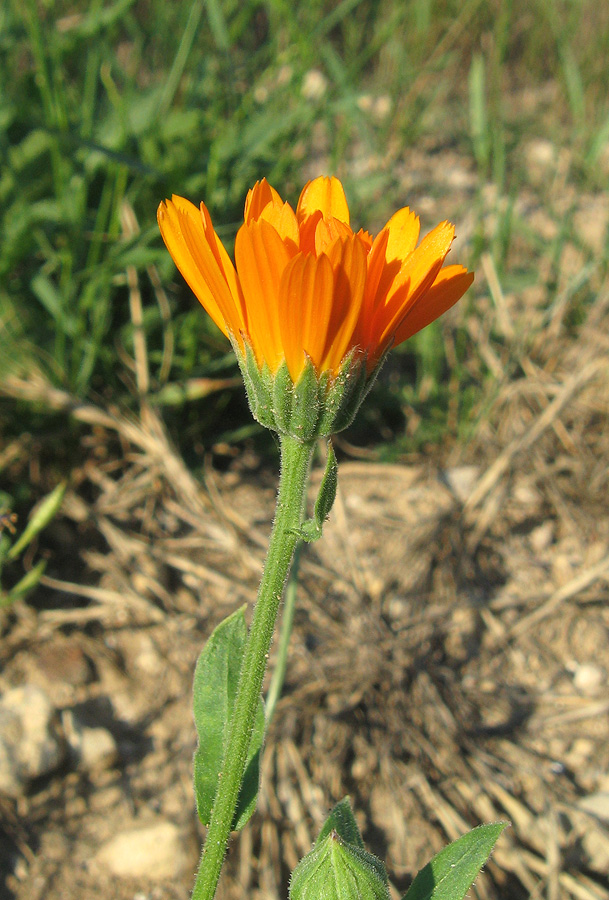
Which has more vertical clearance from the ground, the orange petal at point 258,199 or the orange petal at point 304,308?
the orange petal at point 258,199

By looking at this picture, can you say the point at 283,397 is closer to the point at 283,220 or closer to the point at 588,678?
the point at 283,220

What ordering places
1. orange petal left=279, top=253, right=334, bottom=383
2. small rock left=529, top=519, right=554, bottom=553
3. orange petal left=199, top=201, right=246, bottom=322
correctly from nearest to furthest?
orange petal left=279, top=253, right=334, bottom=383
orange petal left=199, top=201, right=246, bottom=322
small rock left=529, top=519, right=554, bottom=553

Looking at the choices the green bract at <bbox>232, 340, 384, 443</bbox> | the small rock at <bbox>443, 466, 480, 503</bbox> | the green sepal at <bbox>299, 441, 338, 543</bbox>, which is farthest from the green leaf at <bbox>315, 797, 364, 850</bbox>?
the small rock at <bbox>443, 466, 480, 503</bbox>

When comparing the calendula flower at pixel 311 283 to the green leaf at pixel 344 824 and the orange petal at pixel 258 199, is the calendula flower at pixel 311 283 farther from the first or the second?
the green leaf at pixel 344 824

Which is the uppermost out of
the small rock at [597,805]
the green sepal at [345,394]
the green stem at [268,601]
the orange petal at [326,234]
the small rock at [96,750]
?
the orange petal at [326,234]

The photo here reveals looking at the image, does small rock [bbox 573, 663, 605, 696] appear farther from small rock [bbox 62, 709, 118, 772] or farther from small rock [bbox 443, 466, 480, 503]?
small rock [bbox 62, 709, 118, 772]


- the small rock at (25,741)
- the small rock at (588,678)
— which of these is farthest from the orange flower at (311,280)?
the small rock at (588,678)
